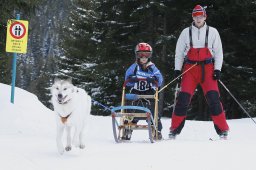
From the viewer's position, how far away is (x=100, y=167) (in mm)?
5316

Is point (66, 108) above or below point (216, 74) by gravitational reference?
below

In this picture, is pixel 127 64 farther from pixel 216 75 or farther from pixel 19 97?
pixel 216 75

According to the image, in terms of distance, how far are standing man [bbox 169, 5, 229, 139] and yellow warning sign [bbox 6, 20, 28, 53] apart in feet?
14.6

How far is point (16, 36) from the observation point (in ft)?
36.5

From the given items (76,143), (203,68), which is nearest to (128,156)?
(76,143)

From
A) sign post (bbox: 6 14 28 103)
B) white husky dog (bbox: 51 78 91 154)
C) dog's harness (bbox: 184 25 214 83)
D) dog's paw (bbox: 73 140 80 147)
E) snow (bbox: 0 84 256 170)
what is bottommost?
snow (bbox: 0 84 256 170)

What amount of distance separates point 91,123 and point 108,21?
10350 millimetres

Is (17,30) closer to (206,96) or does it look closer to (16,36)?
(16,36)

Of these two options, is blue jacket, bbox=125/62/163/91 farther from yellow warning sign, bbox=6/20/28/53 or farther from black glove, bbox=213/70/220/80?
yellow warning sign, bbox=6/20/28/53

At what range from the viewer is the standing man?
841 centimetres

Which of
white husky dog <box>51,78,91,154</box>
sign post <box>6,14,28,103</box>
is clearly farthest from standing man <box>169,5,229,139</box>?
sign post <box>6,14,28,103</box>

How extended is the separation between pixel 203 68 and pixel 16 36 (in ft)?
16.4

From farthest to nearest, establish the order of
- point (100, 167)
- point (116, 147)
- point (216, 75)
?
point (216, 75) → point (116, 147) → point (100, 167)

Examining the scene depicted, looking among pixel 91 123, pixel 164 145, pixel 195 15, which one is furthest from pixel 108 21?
pixel 164 145
